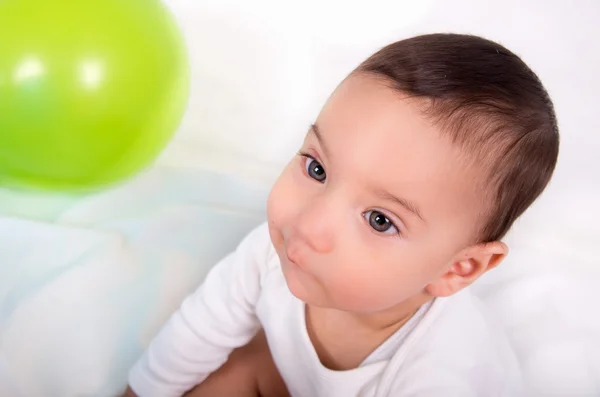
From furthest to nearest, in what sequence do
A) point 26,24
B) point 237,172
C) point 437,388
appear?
point 237,172
point 26,24
point 437,388

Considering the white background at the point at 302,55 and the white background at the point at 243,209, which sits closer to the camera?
the white background at the point at 243,209

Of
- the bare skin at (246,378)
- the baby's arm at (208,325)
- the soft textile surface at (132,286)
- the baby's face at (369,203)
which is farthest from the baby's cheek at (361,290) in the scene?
the soft textile surface at (132,286)

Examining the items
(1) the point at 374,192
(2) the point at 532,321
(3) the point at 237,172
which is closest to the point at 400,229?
(1) the point at 374,192

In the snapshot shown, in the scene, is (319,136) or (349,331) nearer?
(319,136)

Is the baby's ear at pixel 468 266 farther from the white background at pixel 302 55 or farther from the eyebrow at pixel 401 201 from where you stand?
the white background at pixel 302 55

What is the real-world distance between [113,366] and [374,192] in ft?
1.92

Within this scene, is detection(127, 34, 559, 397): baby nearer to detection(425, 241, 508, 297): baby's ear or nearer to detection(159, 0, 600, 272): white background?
detection(425, 241, 508, 297): baby's ear

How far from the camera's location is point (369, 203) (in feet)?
2.28

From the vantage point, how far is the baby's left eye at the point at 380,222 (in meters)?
0.71

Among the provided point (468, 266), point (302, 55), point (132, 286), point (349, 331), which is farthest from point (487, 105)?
point (302, 55)

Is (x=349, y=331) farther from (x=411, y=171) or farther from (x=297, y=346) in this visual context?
(x=411, y=171)

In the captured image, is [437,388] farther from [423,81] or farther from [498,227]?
[423,81]

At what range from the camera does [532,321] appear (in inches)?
45.3

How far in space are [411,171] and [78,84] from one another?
0.55 m
